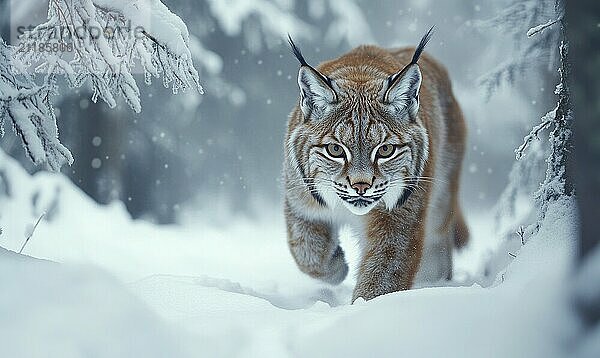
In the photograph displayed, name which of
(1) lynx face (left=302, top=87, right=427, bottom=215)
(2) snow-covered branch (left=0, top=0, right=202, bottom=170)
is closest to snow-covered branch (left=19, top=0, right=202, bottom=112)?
(2) snow-covered branch (left=0, top=0, right=202, bottom=170)

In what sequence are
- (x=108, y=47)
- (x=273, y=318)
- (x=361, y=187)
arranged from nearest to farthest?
(x=273, y=318), (x=361, y=187), (x=108, y=47)

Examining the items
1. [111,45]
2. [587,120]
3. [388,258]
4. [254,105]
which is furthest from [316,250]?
[587,120]

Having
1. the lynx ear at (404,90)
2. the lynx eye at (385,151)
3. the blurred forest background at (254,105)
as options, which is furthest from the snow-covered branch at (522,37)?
the lynx eye at (385,151)

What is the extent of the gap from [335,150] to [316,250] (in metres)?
0.46

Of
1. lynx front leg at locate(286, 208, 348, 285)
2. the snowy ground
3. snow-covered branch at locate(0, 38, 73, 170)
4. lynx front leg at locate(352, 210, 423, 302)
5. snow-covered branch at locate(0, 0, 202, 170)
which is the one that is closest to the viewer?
the snowy ground

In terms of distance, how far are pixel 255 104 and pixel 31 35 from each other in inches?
35.4

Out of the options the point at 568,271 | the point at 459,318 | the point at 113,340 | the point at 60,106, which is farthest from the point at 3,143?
the point at 568,271

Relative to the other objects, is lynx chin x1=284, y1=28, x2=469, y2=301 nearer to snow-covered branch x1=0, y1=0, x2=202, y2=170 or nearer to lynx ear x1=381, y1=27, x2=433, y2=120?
lynx ear x1=381, y1=27, x2=433, y2=120

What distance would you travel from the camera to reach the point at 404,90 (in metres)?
2.38

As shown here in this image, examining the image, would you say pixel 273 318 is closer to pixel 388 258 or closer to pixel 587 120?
pixel 388 258

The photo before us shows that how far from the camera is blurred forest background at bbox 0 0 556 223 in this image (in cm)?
282

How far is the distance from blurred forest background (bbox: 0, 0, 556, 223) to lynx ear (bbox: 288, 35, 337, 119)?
0.39 m

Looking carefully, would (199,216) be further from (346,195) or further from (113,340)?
(113,340)

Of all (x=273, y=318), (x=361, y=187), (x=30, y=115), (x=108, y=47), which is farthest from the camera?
(x=108, y=47)
